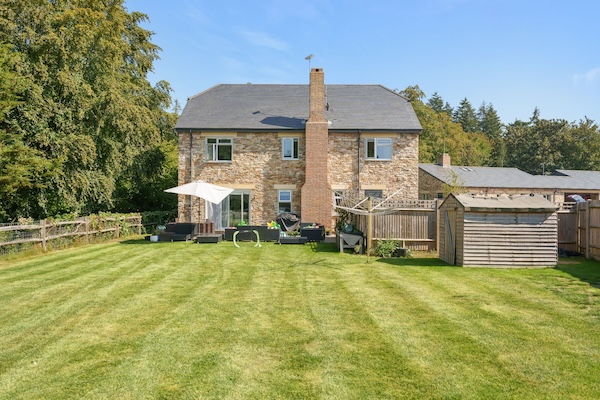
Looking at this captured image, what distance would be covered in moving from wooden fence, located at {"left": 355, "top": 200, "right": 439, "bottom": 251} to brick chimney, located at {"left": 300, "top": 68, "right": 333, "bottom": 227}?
7.25 metres

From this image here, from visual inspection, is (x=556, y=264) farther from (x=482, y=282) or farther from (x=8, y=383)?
(x=8, y=383)

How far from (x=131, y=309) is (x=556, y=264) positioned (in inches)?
471

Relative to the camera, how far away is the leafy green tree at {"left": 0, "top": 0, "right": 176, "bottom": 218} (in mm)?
21266

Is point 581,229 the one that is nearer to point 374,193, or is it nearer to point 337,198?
point 337,198

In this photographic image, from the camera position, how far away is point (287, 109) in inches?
1081

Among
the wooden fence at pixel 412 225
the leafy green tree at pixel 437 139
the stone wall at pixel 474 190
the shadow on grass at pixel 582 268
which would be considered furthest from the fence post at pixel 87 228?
the leafy green tree at pixel 437 139

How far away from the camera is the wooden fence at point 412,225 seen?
55.3 feet

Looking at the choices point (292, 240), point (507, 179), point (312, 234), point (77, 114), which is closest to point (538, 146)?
point (507, 179)

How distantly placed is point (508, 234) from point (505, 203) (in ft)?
3.11

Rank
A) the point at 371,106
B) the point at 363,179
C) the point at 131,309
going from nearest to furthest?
the point at 131,309 → the point at 363,179 → the point at 371,106

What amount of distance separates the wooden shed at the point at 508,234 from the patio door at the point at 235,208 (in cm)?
1462

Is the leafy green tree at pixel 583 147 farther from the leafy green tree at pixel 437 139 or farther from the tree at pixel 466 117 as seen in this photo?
the tree at pixel 466 117

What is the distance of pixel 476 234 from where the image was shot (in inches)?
523

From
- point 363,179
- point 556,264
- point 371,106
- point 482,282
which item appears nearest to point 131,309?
point 482,282
